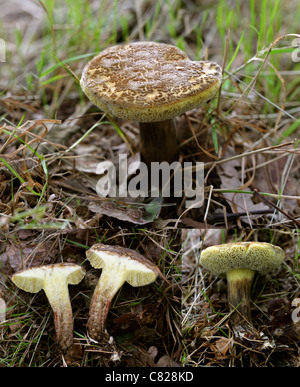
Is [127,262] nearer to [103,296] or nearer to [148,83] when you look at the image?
[103,296]

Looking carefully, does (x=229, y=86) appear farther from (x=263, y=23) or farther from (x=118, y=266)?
(x=118, y=266)

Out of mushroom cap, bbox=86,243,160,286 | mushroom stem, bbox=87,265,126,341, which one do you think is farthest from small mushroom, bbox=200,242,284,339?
mushroom stem, bbox=87,265,126,341

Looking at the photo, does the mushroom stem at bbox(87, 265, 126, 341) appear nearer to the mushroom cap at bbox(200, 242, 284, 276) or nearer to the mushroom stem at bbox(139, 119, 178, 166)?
the mushroom cap at bbox(200, 242, 284, 276)

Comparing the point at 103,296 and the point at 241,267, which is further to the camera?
the point at 241,267

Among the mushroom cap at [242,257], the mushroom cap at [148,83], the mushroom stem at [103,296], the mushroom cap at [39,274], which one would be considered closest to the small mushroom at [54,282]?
the mushroom cap at [39,274]

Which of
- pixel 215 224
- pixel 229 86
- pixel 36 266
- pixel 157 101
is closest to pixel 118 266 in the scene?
pixel 36 266

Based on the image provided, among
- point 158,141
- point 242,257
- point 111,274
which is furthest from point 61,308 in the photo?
point 158,141

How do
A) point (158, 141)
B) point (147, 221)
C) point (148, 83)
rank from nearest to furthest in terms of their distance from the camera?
point (148, 83), point (147, 221), point (158, 141)

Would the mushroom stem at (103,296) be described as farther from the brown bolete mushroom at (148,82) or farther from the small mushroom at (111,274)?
the brown bolete mushroom at (148,82)
